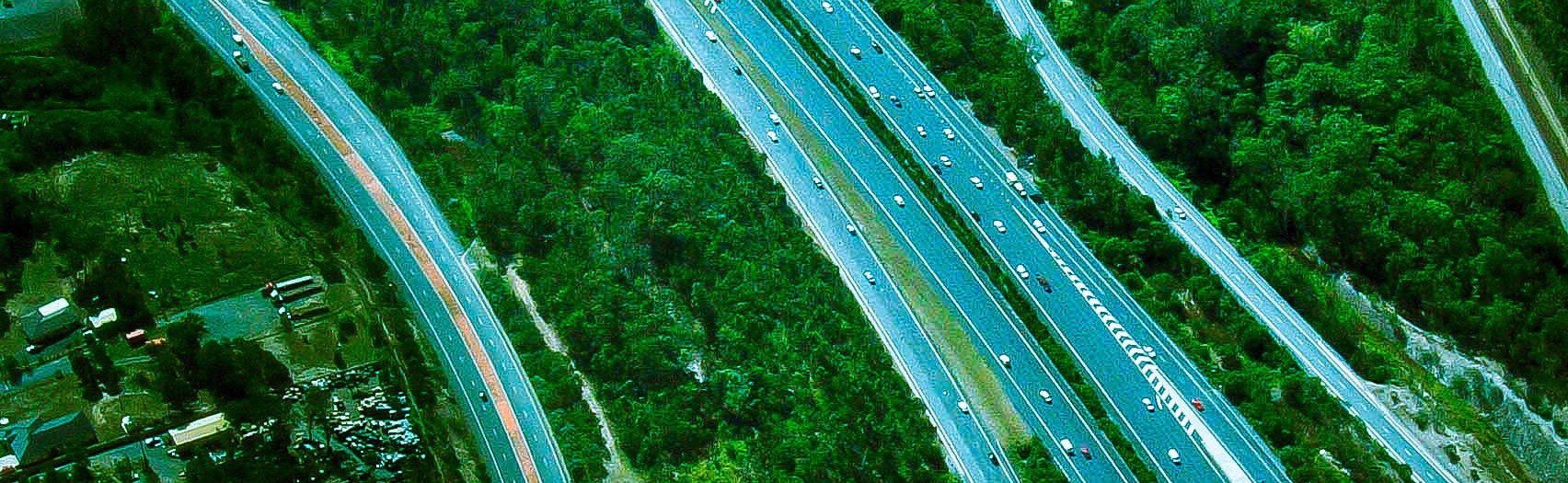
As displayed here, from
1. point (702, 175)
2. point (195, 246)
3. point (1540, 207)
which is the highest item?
point (195, 246)

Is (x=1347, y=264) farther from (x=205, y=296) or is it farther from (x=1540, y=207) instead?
(x=205, y=296)

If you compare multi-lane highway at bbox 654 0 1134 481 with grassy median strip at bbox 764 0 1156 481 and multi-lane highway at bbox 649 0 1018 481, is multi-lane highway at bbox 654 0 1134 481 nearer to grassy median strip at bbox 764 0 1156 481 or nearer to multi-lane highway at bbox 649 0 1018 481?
multi-lane highway at bbox 649 0 1018 481

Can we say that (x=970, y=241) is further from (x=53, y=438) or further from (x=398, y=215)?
(x=53, y=438)

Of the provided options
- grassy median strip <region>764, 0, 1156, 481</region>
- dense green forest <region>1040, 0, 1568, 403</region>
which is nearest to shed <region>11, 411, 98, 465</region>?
grassy median strip <region>764, 0, 1156, 481</region>

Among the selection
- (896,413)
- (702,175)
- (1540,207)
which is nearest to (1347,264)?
(1540,207)

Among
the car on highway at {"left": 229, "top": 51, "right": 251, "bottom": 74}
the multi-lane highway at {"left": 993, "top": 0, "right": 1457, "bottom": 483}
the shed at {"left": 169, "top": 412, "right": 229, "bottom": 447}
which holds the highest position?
the car on highway at {"left": 229, "top": 51, "right": 251, "bottom": 74}

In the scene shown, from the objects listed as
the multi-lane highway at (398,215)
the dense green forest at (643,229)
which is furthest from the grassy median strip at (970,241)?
the multi-lane highway at (398,215)

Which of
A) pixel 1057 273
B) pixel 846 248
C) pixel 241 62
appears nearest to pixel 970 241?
pixel 1057 273
